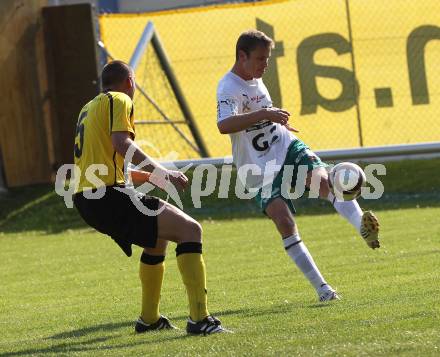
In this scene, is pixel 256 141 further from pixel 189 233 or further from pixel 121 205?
pixel 121 205

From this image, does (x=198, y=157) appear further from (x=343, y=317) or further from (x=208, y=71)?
(x=343, y=317)

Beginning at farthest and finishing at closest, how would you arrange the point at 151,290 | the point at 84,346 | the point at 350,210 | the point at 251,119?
the point at 350,210, the point at 251,119, the point at 151,290, the point at 84,346

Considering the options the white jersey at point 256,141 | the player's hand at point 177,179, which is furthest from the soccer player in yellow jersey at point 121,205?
the white jersey at point 256,141

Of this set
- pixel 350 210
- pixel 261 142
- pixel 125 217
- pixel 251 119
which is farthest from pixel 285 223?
pixel 125 217

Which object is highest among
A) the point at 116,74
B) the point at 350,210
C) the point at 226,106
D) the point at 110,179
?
the point at 116,74

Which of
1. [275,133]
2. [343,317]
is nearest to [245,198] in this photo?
[275,133]

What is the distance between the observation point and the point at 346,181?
8.27 meters

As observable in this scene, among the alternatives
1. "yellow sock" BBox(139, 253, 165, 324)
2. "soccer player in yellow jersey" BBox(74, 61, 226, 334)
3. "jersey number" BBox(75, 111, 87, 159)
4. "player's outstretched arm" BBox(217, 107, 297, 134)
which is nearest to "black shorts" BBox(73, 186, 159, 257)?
"soccer player in yellow jersey" BBox(74, 61, 226, 334)

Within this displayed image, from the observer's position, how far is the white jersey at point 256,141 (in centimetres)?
837

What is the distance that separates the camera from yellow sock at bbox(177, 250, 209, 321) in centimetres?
679

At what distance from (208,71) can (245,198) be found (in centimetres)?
225

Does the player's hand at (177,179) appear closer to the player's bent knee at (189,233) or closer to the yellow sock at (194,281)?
the player's bent knee at (189,233)

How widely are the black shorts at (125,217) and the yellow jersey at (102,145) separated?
0.09 m

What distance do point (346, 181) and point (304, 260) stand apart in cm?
65
